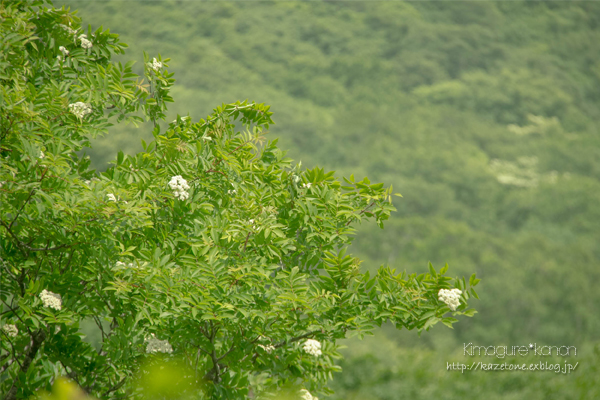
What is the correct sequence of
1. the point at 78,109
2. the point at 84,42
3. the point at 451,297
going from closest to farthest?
the point at 451,297 → the point at 78,109 → the point at 84,42

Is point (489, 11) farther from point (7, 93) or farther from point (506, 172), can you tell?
point (7, 93)

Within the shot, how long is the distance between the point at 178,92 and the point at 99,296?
48.7 meters

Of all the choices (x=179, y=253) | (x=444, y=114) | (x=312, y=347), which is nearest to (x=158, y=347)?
(x=179, y=253)

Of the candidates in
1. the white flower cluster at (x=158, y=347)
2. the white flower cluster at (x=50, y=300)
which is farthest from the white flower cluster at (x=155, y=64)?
the white flower cluster at (x=158, y=347)

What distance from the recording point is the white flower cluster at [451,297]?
98.7 inches

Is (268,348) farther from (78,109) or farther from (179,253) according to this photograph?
(78,109)

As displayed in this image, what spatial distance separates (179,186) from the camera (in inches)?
105

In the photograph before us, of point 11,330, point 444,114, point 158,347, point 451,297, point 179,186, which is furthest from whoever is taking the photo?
point 444,114

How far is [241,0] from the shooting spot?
64.2m

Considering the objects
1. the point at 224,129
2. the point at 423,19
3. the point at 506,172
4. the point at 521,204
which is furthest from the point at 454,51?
the point at 224,129

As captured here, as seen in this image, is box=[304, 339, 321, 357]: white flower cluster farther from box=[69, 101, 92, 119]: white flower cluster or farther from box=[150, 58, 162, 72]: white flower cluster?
box=[150, 58, 162, 72]: white flower cluster

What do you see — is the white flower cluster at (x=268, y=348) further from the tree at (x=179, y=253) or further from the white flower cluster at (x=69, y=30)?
the white flower cluster at (x=69, y=30)

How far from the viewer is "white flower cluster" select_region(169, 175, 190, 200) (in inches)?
105

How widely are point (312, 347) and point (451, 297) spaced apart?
30.2 inches
